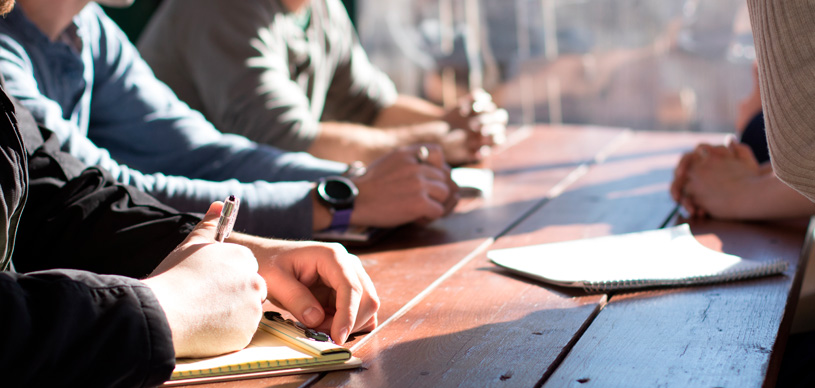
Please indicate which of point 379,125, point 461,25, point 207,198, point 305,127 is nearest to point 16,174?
point 207,198

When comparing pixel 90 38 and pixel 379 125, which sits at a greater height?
pixel 90 38

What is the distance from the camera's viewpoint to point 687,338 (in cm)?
76

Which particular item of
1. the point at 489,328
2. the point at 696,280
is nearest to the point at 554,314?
Answer: the point at 489,328

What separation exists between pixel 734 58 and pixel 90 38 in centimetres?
400

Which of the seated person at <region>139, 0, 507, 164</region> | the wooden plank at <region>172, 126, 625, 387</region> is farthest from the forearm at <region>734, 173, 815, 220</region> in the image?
the seated person at <region>139, 0, 507, 164</region>

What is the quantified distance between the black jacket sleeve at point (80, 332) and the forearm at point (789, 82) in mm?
596

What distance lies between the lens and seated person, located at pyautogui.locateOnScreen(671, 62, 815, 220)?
1.25 meters

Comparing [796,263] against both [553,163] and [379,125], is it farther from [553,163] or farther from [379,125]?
[379,125]

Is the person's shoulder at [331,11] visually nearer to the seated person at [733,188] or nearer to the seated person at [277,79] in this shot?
the seated person at [277,79]

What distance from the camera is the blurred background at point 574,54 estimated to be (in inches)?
183

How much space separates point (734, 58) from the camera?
4.58 m

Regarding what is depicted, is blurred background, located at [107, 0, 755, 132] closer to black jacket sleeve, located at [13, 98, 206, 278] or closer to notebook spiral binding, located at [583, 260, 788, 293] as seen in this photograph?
black jacket sleeve, located at [13, 98, 206, 278]

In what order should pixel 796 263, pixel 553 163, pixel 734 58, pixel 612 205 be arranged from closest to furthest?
1. pixel 796 263
2. pixel 612 205
3. pixel 553 163
4. pixel 734 58

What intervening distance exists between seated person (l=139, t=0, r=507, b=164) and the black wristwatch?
24.0 inches
